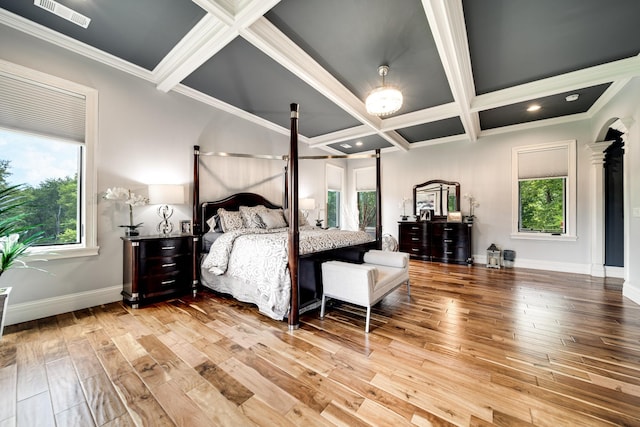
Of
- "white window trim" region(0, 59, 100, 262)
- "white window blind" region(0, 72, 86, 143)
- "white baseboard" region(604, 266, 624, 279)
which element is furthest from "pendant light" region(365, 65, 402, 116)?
"white baseboard" region(604, 266, 624, 279)

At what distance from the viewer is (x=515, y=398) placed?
1516 millimetres

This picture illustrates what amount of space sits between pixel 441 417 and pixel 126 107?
175 inches

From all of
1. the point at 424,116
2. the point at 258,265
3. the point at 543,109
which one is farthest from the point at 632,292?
the point at 258,265

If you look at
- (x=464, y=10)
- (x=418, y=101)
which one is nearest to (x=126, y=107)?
(x=464, y=10)

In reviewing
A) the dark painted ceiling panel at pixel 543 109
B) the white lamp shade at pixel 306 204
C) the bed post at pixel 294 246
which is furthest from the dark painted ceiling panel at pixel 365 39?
the white lamp shade at pixel 306 204

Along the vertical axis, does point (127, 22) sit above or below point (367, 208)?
above

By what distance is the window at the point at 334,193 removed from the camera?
705 cm

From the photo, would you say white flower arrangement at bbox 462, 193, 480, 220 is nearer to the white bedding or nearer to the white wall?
the white wall

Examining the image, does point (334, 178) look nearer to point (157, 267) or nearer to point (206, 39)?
point (206, 39)

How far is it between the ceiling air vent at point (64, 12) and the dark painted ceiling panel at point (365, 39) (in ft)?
5.93

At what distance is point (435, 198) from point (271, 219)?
13.9 ft

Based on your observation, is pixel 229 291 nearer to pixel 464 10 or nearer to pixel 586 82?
pixel 464 10

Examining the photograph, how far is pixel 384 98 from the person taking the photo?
9.91 feet

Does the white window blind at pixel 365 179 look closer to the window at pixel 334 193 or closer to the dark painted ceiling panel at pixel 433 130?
the window at pixel 334 193
